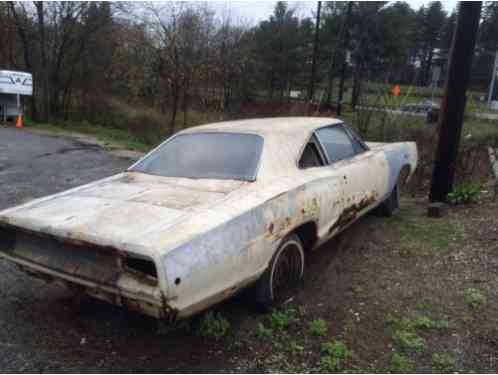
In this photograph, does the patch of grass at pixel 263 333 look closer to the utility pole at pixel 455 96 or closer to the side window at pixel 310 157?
the side window at pixel 310 157

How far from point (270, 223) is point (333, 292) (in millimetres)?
991

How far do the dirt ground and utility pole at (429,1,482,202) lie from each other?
1290mm

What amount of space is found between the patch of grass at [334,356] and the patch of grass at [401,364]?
247mm

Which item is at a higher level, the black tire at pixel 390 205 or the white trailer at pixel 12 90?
the white trailer at pixel 12 90

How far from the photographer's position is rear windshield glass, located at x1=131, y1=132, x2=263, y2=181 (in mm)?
3166

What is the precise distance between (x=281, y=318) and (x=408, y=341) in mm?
829

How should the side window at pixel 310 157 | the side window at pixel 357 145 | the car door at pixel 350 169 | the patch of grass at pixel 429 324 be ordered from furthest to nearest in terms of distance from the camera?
the side window at pixel 357 145
the car door at pixel 350 169
the side window at pixel 310 157
the patch of grass at pixel 429 324

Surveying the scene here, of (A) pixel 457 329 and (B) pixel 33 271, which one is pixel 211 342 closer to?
(B) pixel 33 271

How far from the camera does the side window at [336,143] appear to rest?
3.94 m

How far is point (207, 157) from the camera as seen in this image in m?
3.39

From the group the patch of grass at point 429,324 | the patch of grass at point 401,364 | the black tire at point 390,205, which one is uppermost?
the black tire at point 390,205

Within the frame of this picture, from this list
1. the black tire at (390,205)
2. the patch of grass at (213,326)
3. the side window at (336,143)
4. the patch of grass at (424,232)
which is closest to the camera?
the patch of grass at (213,326)

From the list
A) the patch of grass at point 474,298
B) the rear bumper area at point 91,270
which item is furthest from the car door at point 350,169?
the rear bumper area at point 91,270

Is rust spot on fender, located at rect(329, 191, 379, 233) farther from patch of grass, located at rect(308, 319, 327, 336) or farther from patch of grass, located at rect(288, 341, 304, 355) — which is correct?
patch of grass, located at rect(288, 341, 304, 355)
